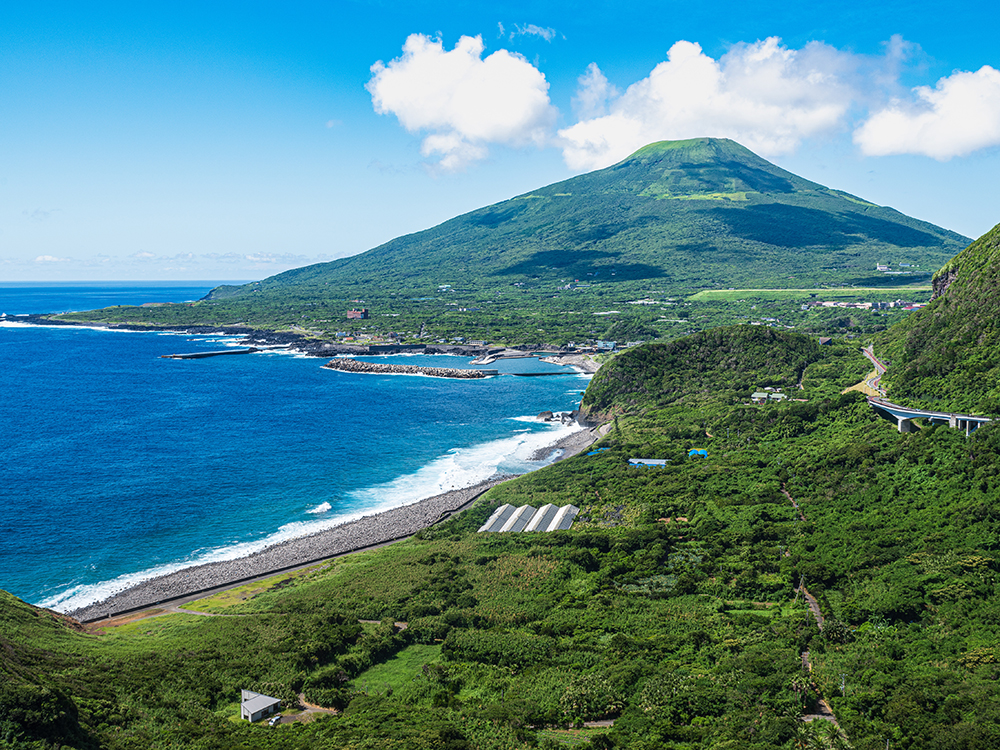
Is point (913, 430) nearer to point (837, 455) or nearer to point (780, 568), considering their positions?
point (837, 455)

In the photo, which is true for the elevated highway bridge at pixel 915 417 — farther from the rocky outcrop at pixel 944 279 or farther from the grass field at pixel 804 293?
the grass field at pixel 804 293

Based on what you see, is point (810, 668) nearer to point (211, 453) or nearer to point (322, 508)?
point (322, 508)

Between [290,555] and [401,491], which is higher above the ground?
[401,491]

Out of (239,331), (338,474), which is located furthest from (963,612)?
(239,331)

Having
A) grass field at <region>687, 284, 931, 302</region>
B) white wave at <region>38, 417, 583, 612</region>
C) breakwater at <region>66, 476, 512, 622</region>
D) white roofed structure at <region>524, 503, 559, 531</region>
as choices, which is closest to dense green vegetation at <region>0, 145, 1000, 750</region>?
white roofed structure at <region>524, 503, 559, 531</region>

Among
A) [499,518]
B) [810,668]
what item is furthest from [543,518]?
[810,668]

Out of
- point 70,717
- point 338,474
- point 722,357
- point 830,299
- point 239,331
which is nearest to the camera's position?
point 70,717
